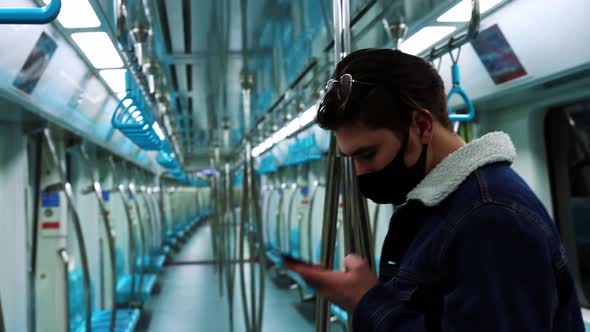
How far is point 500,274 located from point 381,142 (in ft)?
1.30

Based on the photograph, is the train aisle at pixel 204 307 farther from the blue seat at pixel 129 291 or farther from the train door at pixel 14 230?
the train door at pixel 14 230

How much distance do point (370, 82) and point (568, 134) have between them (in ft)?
9.30

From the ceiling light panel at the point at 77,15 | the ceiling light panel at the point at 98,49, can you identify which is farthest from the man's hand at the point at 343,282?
the ceiling light panel at the point at 98,49

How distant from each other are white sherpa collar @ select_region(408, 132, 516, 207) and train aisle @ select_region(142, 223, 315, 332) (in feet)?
17.5

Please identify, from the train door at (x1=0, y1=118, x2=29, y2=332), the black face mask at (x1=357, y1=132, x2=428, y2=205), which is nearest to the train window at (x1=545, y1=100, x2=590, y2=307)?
the black face mask at (x1=357, y1=132, x2=428, y2=205)

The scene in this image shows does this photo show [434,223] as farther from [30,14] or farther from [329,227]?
[30,14]

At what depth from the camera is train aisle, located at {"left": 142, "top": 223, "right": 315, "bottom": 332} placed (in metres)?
6.32

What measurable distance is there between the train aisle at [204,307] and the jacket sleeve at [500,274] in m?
5.45

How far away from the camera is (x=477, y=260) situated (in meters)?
0.86

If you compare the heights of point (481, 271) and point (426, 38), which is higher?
point (426, 38)

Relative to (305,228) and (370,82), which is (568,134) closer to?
(370,82)

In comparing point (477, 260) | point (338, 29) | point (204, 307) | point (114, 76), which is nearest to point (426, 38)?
point (338, 29)

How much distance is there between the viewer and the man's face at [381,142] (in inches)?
43.1

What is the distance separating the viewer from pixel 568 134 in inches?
134
